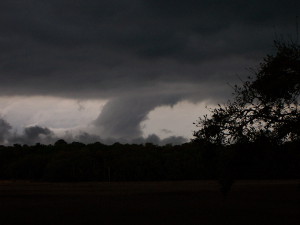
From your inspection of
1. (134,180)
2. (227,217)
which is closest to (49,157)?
(134,180)

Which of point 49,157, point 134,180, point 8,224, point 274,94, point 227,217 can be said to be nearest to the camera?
point 274,94

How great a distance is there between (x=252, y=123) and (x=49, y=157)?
447ft

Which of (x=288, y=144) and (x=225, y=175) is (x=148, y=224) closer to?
(x=225, y=175)

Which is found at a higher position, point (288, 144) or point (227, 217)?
point (288, 144)

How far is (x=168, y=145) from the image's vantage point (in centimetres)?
16588

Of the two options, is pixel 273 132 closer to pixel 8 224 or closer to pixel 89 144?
pixel 8 224

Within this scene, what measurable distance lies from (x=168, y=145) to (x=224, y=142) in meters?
143

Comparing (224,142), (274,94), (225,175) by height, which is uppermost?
(274,94)

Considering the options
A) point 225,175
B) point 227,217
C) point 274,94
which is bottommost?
point 227,217

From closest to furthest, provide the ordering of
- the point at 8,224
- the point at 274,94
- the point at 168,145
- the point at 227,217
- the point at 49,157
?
the point at 274,94, the point at 8,224, the point at 227,217, the point at 49,157, the point at 168,145

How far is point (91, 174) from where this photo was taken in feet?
452

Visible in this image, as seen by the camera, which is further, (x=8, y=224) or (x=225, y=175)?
(x=8, y=224)

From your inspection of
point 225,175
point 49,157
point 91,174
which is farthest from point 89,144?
point 225,175

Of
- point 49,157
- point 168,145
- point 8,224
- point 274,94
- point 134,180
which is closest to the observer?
point 274,94
